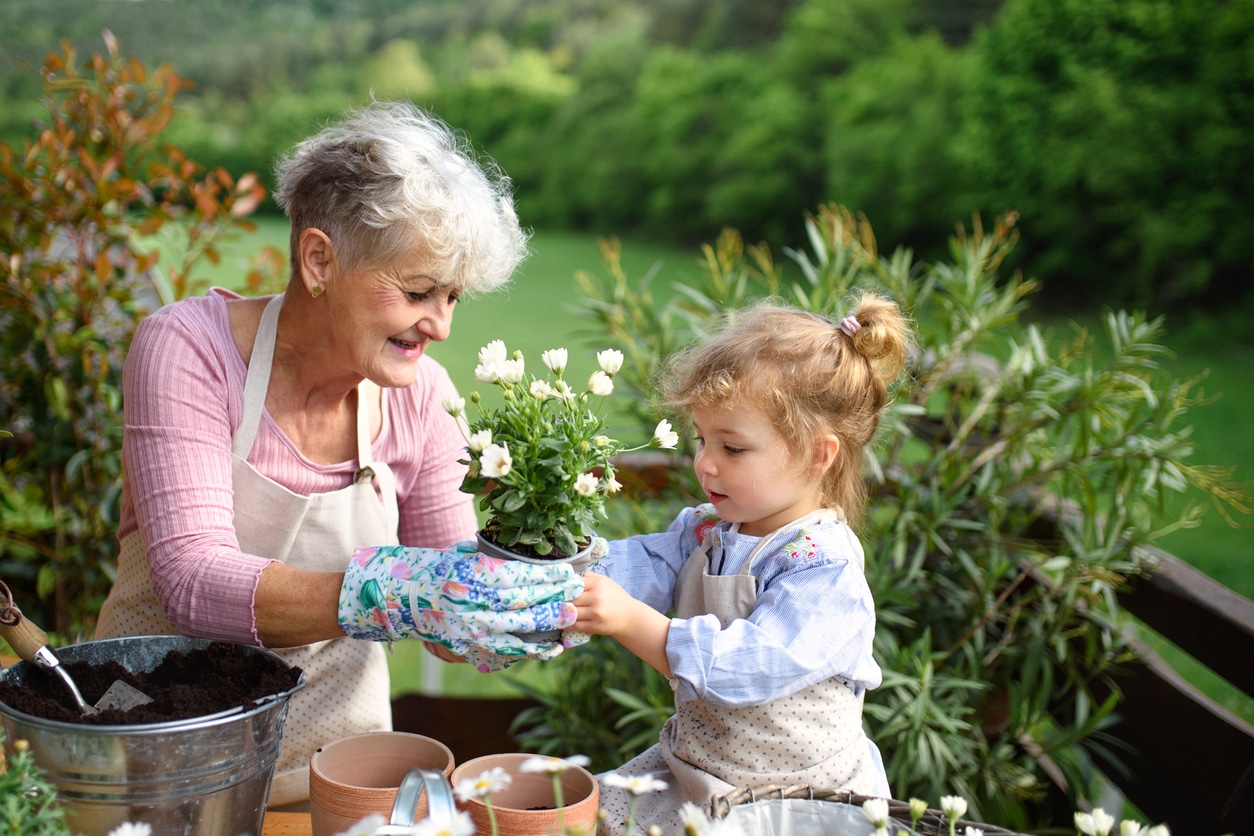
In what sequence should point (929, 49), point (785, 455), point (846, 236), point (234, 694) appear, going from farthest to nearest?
point (929, 49), point (846, 236), point (785, 455), point (234, 694)

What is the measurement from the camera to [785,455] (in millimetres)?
1380

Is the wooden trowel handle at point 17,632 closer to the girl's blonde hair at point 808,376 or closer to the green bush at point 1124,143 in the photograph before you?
the girl's blonde hair at point 808,376

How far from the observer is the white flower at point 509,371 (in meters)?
1.13

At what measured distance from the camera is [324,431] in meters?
1.71

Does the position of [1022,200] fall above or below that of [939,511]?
above

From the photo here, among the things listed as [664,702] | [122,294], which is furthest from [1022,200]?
[122,294]

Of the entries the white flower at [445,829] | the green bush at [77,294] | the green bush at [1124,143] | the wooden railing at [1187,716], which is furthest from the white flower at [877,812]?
the green bush at [1124,143]

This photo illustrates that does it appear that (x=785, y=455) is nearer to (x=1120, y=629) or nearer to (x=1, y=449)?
(x=1120, y=629)

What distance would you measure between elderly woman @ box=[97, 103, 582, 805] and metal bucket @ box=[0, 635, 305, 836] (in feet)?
→ 0.78

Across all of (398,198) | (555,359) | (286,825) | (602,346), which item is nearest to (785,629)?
(555,359)

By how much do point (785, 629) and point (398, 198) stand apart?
31.6 inches

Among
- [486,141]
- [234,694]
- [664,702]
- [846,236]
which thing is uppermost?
[486,141]

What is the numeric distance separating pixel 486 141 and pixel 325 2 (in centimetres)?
244

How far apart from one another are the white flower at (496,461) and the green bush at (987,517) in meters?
1.45
